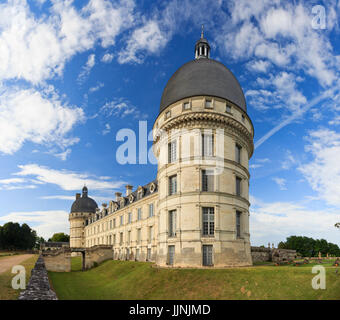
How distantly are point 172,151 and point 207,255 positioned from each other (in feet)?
35.1

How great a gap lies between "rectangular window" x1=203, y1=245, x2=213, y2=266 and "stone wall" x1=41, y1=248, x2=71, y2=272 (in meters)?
35.4

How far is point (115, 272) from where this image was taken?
1596 inches

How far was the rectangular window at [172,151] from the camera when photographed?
28158 millimetres

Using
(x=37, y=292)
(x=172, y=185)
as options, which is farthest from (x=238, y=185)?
(x=37, y=292)

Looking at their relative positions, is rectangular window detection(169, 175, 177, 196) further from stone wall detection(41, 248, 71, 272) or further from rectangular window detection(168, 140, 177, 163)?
stone wall detection(41, 248, 71, 272)

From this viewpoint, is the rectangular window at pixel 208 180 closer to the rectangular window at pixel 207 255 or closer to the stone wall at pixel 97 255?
the rectangular window at pixel 207 255

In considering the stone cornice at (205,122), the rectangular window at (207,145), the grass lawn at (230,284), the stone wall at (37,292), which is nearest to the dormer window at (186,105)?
the stone cornice at (205,122)

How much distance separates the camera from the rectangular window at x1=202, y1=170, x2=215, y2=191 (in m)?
26.2

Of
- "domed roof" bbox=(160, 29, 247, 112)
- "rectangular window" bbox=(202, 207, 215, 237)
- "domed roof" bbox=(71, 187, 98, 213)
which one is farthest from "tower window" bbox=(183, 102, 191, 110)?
"domed roof" bbox=(71, 187, 98, 213)

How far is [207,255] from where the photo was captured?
24562 mm

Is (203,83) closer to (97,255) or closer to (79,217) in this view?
(97,255)

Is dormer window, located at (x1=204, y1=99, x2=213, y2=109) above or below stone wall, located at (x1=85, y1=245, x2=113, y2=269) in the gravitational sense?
above

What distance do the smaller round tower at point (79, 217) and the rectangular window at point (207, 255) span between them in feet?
259
